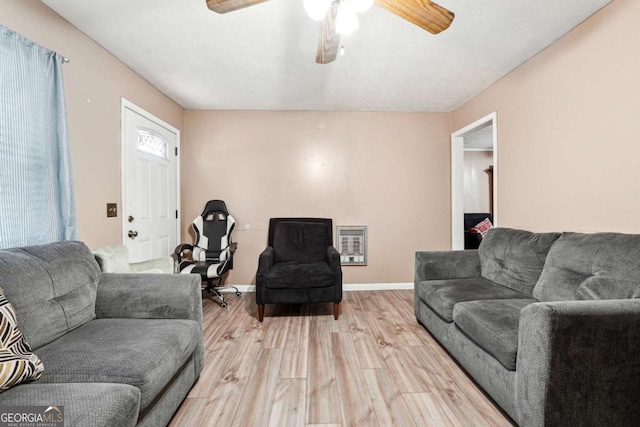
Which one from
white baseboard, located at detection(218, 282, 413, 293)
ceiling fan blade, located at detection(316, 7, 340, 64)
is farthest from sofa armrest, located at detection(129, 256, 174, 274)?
ceiling fan blade, located at detection(316, 7, 340, 64)

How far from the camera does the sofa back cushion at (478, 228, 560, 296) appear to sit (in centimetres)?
208

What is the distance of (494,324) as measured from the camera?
160cm

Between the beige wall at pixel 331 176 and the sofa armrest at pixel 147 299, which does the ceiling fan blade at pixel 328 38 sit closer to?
the sofa armrest at pixel 147 299

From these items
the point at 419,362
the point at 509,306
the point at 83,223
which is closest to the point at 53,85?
the point at 83,223

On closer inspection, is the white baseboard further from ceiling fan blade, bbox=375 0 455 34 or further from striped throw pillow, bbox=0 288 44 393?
ceiling fan blade, bbox=375 0 455 34

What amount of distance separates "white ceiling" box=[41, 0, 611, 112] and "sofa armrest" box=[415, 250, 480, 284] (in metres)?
1.81

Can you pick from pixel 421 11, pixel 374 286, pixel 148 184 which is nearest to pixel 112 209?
pixel 148 184

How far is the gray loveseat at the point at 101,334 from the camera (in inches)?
38.1

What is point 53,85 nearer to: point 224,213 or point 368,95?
point 224,213

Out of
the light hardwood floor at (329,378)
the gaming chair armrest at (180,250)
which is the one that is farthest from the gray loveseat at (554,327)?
the gaming chair armrest at (180,250)

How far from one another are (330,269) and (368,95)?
2078 mm

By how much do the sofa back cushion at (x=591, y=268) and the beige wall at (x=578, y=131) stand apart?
0.31 meters

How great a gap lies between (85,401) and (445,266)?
8.59 feet

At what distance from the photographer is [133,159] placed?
278 cm
